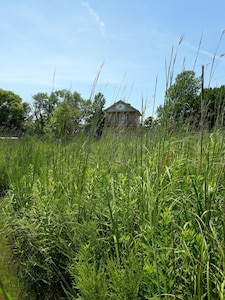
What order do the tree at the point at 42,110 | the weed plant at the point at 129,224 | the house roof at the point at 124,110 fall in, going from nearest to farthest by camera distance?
the weed plant at the point at 129,224, the house roof at the point at 124,110, the tree at the point at 42,110

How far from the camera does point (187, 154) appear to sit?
2297mm

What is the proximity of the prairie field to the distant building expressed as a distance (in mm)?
494

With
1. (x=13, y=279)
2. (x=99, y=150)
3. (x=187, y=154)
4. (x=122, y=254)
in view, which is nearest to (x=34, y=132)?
(x=99, y=150)

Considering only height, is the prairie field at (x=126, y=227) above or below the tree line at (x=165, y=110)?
below

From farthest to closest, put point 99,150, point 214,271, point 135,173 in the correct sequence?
1. point 99,150
2. point 135,173
3. point 214,271

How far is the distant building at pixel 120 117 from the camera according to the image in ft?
11.1

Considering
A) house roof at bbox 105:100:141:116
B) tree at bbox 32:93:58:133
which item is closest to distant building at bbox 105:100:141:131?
house roof at bbox 105:100:141:116

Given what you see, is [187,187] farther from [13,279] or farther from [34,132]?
[34,132]

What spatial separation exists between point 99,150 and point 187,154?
4.03 feet

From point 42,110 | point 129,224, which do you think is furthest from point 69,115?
point 129,224

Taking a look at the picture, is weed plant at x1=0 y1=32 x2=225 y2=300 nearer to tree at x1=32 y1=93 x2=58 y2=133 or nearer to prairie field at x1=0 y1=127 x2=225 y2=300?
prairie field at x1=0 y1=127 x2=225 y2=300

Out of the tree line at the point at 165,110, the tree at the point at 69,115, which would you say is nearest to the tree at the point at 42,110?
the tree line at the point at 165,110

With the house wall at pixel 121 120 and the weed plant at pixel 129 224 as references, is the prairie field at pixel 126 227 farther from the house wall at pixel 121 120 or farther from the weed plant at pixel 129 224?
the house wall at pixel 121 120

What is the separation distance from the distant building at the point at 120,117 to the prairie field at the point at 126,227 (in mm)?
494
